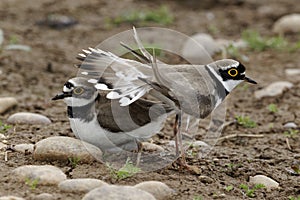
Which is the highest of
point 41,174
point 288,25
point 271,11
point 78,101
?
point 271,11

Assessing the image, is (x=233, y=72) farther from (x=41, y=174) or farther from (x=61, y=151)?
(x=41, y=174)

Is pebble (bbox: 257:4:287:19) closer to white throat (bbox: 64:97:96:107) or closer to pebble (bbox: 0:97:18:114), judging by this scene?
pebble (bbox: 0:97:18:114)

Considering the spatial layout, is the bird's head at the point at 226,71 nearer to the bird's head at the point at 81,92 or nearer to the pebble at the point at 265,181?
the pebble at the point at 265,181

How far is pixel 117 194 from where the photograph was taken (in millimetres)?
4059

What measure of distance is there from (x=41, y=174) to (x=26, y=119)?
1828mm

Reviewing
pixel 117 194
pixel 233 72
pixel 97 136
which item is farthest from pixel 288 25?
pixel 117 194

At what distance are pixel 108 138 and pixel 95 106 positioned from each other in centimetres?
31

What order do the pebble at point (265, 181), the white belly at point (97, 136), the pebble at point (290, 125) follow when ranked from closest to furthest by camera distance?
→ 1. the pebble at point (265, 181)
2. the white belly at point (97, 136)
3. the pebble at point (290, 125)

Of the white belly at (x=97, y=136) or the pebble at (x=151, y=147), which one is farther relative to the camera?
the pebble at (x=151, y=147)

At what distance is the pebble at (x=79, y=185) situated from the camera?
430 cm

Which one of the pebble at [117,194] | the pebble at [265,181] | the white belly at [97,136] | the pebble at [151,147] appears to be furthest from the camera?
the pebble at [151,147]

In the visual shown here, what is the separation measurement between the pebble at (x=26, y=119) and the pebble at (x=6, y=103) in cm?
41

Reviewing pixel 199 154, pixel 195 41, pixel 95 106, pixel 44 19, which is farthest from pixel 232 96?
pixel 44 19

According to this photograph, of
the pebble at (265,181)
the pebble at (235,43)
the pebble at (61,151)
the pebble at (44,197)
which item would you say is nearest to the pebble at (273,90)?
the pebble at (235,43)
